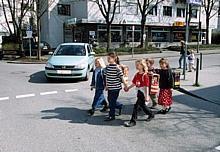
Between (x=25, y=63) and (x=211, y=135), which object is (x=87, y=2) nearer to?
(x=25, y=63)

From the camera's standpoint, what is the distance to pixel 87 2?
4016 centimetres

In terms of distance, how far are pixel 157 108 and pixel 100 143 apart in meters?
3.24

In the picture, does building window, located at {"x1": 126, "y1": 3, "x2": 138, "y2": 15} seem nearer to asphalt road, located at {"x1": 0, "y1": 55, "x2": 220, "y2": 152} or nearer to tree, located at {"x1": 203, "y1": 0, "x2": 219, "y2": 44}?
tree, located at {"x1": 203, "y1": 0, "x2": 219, "y2": 44}

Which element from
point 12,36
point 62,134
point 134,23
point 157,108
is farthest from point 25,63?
point 134,23

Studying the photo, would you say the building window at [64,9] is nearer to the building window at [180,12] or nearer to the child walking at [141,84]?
the building window at [180,12]

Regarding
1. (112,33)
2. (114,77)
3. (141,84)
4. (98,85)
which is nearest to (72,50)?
(98,85)

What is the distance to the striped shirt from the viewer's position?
7.27 m

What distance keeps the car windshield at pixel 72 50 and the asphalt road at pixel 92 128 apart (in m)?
4.59

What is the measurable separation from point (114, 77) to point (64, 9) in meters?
36.4

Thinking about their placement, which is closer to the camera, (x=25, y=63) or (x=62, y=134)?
(x=62, y=134)

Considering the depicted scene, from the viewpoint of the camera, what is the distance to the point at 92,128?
683 cm

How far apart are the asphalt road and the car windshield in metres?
4.59

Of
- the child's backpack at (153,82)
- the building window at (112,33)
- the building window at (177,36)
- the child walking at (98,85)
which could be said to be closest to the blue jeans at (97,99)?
the child walking at (98,85)

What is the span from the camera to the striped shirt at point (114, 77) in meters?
7.27
